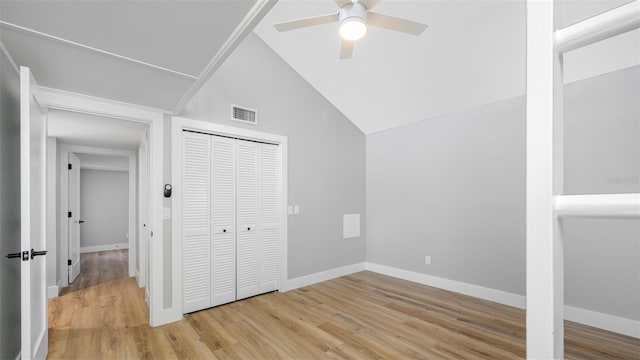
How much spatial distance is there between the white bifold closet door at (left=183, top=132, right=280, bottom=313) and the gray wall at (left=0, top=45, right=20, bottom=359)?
50.4 inches

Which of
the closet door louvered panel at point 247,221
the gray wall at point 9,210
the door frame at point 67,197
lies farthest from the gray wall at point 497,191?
the gray wall at point 9,210

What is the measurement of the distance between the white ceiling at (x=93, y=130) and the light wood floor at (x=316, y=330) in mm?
2131

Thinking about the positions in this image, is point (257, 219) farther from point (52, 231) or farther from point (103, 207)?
point (103, 207)

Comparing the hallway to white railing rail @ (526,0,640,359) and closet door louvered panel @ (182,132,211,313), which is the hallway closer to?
closet door louvered panel @ (182,132,211,313)

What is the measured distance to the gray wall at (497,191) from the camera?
8.52ft

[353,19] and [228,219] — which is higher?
[353,19]

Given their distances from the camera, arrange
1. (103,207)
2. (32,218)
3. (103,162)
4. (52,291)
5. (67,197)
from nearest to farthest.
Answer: (32,218)
(52,291)
(67,197)
(103,162)
(103,207)

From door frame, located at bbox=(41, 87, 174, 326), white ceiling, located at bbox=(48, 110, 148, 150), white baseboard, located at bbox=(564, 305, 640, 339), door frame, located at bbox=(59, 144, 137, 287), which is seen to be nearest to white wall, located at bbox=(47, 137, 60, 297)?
door frame, located at bbox=(59, 144, 137, 287)

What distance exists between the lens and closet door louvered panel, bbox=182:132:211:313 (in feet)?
10.3

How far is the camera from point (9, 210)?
1.95 meters

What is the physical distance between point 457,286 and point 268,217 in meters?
2.68

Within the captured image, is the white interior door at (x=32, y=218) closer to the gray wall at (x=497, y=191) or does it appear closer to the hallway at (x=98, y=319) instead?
the hallway at (x=98, y=319)

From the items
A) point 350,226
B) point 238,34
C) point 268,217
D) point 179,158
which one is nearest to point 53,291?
point 179,158

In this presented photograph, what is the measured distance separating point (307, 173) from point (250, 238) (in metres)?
1.26
